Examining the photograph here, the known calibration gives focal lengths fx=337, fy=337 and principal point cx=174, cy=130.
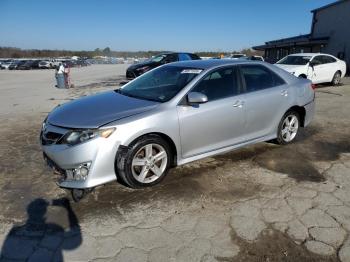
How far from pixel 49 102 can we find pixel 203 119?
8764 mm

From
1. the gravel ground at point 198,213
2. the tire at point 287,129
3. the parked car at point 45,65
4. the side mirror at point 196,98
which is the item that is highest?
the side mirror at point 196,98

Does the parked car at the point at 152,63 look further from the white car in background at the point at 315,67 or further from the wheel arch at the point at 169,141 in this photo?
the wheel arch at the point at 169,141

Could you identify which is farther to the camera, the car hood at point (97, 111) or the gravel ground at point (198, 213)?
the car hood at point (97, 111)

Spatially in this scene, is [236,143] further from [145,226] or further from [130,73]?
[130,73]

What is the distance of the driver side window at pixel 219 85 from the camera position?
467 cm

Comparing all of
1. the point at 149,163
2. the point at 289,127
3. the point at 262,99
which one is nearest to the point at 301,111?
the point at 289,127

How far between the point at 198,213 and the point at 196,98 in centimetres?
145

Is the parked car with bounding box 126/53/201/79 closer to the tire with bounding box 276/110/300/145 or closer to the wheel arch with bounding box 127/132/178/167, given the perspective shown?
the tire with bounding box 276/110/300/145

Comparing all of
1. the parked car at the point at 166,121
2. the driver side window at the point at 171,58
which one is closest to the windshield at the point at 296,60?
the driver side window at the point at 171,58

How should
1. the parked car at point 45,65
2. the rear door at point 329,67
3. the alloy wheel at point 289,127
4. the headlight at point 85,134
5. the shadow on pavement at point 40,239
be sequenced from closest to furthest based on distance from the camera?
the shadow on pavement at point 40,239
the headlight at point 85,134
the alloy wheel at point 289,127
the rear door at point 329,67
the parked car at point 45,65

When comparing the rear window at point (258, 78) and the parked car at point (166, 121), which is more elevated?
the rear window at point (258, 78)

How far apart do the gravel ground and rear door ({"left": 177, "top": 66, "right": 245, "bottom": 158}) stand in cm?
43

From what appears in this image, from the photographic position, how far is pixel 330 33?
1150 inches

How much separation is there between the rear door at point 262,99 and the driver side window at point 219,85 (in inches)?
8.0
